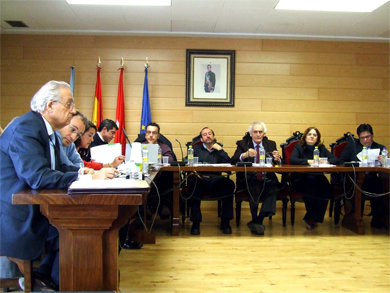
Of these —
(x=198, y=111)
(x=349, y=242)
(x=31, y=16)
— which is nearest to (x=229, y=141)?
(x=198, y=111)

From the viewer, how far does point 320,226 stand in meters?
4.05

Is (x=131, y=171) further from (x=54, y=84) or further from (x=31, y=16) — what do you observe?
(x=31, y=16)

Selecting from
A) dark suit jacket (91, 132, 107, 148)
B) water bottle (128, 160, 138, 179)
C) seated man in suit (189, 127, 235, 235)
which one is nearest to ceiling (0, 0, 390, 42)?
Answer: dark suit jacket (91, 132, 107, 148)

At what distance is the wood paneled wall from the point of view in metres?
5.18

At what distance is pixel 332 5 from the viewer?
165 inches

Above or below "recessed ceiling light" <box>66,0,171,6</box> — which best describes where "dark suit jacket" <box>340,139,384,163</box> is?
below

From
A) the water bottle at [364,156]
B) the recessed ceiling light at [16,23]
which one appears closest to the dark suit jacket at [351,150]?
the water bottle at [364,156]

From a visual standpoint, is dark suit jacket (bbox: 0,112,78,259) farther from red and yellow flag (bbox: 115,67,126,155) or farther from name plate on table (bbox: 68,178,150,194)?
red and yellow flag (bbox: 115,67,126,155)

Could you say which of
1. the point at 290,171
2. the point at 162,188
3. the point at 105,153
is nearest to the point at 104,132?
the point at 162,188

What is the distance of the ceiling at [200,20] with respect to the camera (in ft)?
13.9

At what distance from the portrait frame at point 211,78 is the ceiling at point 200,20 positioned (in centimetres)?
29

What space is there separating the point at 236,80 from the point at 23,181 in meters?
4.14

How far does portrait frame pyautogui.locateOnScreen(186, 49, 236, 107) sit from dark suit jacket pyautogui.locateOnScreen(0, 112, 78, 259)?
3796mm

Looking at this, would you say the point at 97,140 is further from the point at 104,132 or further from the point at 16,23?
the point at 16,23
